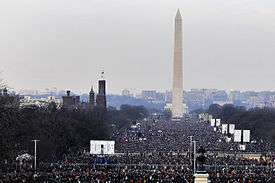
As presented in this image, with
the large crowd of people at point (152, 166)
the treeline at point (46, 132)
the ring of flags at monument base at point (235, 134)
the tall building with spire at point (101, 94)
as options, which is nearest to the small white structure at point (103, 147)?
the large crowd of people at point (152, 166)

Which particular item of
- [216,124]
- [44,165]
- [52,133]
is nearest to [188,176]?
[44,165]

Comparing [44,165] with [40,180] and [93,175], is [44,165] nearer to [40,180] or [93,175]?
[93,175]

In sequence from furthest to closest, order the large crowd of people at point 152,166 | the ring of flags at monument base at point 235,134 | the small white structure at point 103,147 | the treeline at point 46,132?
the ring of flags at monument base at point 235,134, the small white structure at point 103,147, the treeline at point 46,132, the large crowd of people at point 152,166

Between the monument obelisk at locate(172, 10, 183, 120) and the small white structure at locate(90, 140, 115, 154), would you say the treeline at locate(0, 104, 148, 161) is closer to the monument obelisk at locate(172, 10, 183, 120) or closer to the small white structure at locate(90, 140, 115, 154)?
the small white structure at locate(90, 140, 115, 154)

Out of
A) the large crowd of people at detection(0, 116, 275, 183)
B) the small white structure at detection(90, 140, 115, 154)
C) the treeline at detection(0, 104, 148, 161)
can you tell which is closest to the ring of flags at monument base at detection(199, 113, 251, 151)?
the large crowd of people at detection(0, 116, 275, 183)

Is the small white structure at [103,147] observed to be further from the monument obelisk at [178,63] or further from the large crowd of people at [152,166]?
the monument obelisk at [178,63]

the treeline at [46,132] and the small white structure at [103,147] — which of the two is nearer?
the treeline at [46,132]

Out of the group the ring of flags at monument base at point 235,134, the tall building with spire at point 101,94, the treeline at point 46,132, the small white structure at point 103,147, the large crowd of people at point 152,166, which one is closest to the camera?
the large crowd of people at point 152,166
